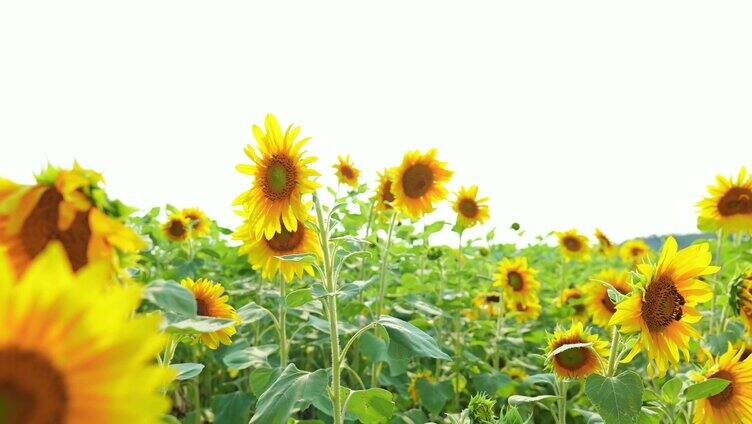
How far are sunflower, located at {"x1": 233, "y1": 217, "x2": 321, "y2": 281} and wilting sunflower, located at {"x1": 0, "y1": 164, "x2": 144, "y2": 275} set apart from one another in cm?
195

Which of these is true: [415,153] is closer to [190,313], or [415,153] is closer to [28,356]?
[190,313]

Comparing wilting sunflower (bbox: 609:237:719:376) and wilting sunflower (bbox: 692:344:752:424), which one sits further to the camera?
wilting sunflower (bbox: 692:344:752:424)

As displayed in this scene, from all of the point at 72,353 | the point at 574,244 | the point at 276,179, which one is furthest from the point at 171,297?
the point at 574,244

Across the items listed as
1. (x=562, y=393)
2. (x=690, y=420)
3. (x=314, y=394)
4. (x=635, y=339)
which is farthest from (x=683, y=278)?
(x=314, y=394)

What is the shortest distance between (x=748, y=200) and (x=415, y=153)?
94.1 inches

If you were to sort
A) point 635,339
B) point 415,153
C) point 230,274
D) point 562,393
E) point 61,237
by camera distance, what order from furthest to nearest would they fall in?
point 230,274
point 415,153
point 562,393
point 635,339
point 61,237

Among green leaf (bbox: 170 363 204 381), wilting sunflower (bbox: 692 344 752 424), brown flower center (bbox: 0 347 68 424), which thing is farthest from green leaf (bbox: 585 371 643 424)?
brown flower center (bbox: 0 347 68 424)

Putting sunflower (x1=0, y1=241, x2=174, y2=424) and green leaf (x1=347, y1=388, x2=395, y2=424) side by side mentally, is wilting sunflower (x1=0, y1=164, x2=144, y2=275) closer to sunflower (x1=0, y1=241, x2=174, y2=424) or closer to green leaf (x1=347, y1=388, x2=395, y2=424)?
sunflower (x1=0, y1=241, x2=174, y2=424)

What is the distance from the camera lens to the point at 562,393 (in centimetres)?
283

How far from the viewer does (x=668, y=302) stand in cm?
222

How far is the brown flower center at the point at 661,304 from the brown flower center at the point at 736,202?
8.96 ft

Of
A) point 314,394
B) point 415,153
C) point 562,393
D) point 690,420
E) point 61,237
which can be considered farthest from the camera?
point 415,153

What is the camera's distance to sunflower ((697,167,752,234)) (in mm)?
4488

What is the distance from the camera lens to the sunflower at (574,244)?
7.18 metres
